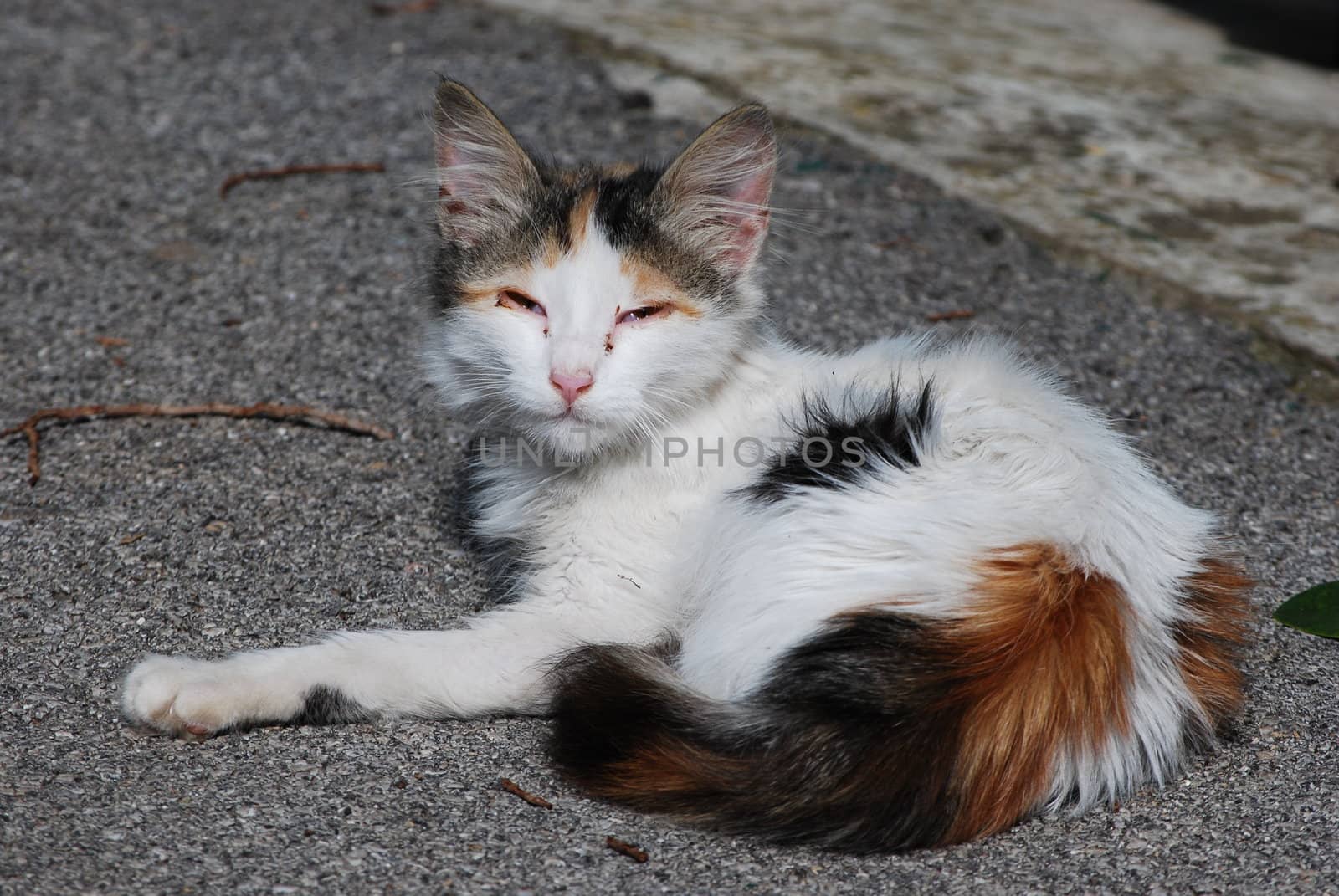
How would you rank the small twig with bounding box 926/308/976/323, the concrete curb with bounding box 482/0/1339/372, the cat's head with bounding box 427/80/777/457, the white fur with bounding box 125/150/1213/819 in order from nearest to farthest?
1. the white fur with bounding box 125/150/1213/819
2. the cat's head with bounding box 427/80/777/457
3. the small twig with bounding box 926/308/976/323
4. the concrete curb with bounding box 482/0/1339/372

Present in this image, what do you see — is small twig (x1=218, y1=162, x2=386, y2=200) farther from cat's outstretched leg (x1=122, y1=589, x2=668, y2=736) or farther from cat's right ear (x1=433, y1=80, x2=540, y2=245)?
cat's outstretched leg (x1=122, y1=589, x2=668, y2=736)

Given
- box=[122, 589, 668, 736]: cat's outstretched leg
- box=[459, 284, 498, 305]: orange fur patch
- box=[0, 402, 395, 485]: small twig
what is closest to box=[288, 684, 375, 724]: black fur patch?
box=[122, 589, 668, 736]: cat's outstretched leg

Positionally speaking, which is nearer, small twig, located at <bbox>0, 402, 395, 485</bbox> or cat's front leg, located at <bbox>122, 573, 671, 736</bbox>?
cat's front leg, located at <bbox>122, 573, 671, 736</bbox>

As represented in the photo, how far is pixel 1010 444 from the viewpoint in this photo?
2252mm

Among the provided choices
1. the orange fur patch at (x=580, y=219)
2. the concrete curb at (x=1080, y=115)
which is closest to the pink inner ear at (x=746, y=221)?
the orange fur patch at (x=580, y=219)

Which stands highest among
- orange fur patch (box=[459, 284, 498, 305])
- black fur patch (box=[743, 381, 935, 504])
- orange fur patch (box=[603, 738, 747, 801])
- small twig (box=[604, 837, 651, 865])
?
orange fur patch (box=[459, 284, 498, 305])

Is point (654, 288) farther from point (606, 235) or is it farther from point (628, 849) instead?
point (628, 849)

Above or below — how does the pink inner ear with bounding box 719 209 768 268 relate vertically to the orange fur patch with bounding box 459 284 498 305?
above

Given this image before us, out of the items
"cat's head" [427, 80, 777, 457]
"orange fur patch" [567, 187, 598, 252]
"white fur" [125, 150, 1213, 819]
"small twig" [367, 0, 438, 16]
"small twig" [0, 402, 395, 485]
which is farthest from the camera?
"small twig" [367, 0, 438, 16]

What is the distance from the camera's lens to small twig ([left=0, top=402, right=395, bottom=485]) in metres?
3.26

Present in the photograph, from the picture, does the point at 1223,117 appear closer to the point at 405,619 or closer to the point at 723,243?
the point at 723,243

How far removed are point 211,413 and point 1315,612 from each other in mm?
2812

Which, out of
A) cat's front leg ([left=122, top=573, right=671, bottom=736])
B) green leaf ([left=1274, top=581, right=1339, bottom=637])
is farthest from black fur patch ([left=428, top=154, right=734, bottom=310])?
green leaf ([left=1274, top=581, right=1339, bottom=637])

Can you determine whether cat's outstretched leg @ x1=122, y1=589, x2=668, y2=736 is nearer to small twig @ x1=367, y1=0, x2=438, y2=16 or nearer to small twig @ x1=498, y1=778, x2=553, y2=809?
small twig @ x1=498, y1=778, x2=553, y2=809
